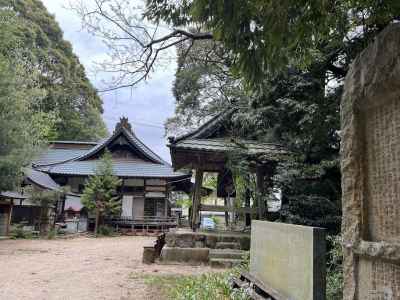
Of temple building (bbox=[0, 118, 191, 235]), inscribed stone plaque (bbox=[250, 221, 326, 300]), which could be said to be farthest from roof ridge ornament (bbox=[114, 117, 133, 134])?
inscribed stone plaque (bbox=[250, 221, 326, 300])

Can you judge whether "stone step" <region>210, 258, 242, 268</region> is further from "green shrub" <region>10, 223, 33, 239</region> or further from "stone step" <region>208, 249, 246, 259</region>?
"green shrub" <region>10, 223, 33, 239</region>

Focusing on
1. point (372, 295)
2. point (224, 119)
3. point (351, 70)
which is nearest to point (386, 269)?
point (372, 295)

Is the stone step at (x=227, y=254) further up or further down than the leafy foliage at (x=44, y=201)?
further down

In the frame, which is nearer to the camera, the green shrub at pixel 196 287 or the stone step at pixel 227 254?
the green shrub at pixel 196 287

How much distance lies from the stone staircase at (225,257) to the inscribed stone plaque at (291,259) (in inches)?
125

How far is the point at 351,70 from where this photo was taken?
10.1 feet

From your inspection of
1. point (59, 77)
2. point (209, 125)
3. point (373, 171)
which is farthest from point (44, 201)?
point (373, 171)

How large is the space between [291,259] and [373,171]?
1.82 meters

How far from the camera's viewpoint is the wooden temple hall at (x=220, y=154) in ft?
30.6

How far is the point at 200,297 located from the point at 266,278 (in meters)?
1.14

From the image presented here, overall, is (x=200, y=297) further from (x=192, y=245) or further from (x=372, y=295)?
(x=192, y=245)

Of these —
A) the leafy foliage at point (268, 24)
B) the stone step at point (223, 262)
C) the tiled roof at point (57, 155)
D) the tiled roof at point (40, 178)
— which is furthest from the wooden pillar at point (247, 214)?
the tiled roof at point (57, 155)

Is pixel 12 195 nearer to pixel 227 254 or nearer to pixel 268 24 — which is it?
pixel 227 254

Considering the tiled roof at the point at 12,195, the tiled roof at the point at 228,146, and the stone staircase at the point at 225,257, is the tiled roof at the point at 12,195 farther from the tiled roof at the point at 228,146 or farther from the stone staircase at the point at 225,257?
the stone staircase at the point at 225,257
